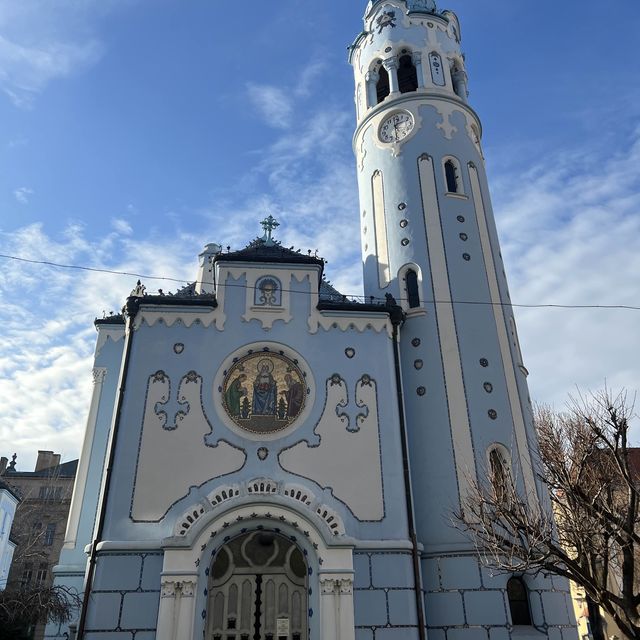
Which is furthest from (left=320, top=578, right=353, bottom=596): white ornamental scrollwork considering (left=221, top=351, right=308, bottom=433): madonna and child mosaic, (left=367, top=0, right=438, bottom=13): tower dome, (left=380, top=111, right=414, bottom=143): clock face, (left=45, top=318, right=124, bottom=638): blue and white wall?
(left=367, top=0, right=438, bottom=13): tower dome

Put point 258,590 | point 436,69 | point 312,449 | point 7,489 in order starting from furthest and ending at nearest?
point 7,489, point 436,69, point 312,449, point 258,590

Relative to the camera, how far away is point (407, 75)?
2800 centimetres

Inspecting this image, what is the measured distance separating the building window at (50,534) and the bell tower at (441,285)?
37.0m

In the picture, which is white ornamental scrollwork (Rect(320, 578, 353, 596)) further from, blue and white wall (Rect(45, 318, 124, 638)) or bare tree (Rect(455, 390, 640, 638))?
blue and white wall (Rect(45, 318, 124, 638))

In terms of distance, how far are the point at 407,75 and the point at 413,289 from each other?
11503mm

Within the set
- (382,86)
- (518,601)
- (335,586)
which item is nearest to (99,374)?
(335,586)

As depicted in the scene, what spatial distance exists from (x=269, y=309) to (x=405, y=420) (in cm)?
573

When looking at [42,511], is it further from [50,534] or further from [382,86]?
[382,86]

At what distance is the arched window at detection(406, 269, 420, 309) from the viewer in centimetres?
2231

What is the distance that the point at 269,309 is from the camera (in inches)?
791

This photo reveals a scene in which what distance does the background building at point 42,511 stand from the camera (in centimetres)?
4438

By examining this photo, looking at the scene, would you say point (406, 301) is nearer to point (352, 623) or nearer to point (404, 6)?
point (352, 623)

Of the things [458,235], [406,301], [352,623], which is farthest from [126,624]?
[458,235]


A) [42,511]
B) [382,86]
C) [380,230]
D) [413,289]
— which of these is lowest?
[42,511]
